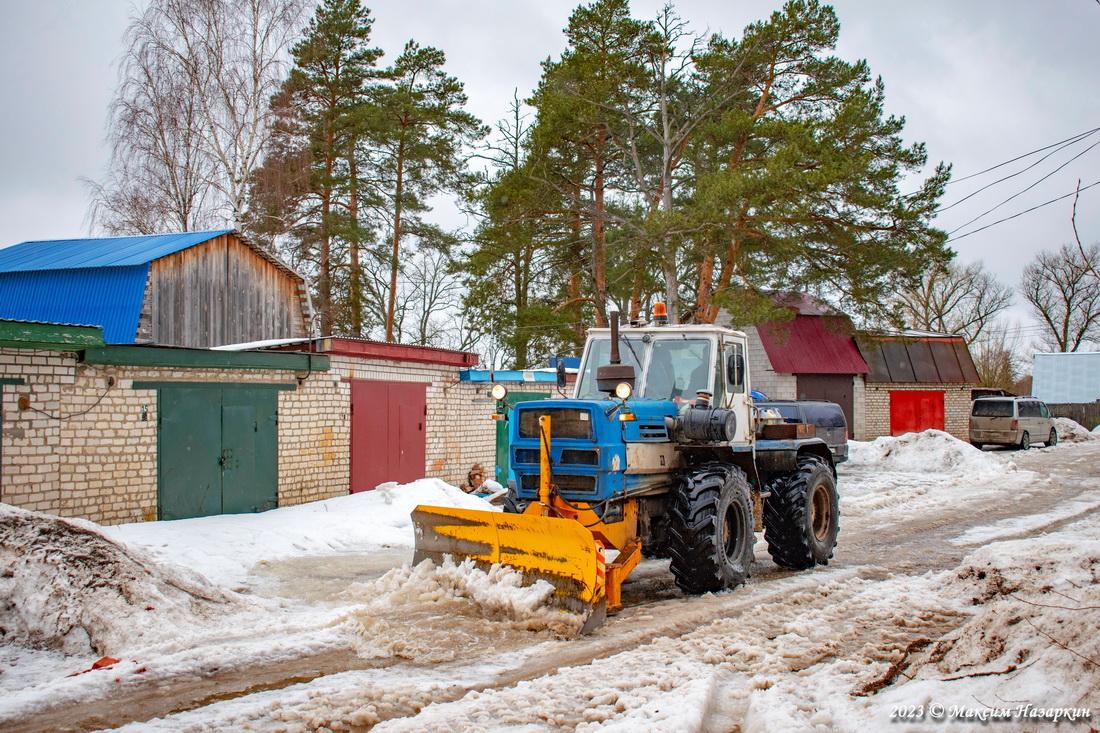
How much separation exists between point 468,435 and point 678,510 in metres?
10.2

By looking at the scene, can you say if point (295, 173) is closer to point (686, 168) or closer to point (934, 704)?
point (686, 168)

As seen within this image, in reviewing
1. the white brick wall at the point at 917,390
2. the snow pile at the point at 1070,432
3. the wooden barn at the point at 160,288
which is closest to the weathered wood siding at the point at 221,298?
the wooden barn at the point at 160,288

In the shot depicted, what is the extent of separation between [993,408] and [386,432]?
22064 millimetres

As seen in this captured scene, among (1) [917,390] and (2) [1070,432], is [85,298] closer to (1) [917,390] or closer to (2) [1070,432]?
(1) [917,390]

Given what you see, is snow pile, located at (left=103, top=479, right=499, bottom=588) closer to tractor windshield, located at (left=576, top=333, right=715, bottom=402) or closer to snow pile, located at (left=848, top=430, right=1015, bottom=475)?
tractor windshield, located at (left=576, top=333, right=715, bottom=402)

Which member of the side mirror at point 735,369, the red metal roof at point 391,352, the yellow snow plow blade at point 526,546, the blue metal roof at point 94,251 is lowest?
the yellow snow plow blade at point 526,546

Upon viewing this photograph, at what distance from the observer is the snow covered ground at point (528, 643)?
13.3 feet

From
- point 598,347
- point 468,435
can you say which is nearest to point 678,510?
point 598,347

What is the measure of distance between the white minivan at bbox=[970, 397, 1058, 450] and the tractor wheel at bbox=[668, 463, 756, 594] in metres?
23.7

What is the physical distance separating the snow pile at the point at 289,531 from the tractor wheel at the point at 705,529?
4.32m

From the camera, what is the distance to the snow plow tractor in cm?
614

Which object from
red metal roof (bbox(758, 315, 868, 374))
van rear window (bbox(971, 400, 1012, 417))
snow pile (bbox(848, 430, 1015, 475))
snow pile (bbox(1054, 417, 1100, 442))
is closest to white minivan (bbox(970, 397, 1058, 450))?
van rear window (bbox(971, 400, 1012, 417))

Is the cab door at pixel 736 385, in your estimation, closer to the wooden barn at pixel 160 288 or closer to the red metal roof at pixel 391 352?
the red metal roof at pixel 391 352

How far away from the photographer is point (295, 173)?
74.3 feet
